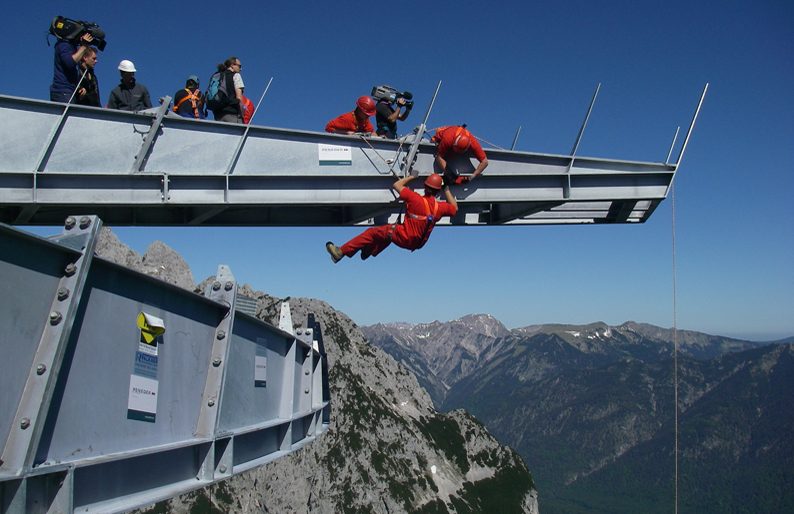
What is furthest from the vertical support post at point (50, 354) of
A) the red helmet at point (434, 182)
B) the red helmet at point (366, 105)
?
the red helmet at point (366, 105)

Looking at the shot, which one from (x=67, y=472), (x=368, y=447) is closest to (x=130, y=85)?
(x=67, y=472)

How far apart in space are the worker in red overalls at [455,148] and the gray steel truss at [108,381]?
4.63m

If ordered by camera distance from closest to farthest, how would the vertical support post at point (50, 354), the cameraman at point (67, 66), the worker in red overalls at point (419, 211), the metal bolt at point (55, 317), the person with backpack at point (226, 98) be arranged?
the vertical support post at point (50, 354)
the metal bolt at point (55, 317)
the cameraman at point (67, 66)
the worker in red overalls at point (419, 211)
the person with backpack at point (226, 98)

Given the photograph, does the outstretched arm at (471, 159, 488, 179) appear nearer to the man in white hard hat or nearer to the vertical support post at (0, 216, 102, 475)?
the man in white hard hat

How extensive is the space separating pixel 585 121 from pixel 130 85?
24.9 feet

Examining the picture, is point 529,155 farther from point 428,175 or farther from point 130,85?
point 130,85

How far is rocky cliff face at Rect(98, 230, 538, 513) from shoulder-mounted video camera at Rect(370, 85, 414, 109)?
95.6 meters

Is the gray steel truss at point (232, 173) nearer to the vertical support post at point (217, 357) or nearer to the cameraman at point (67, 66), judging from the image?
the cameraman at point (67, 66)

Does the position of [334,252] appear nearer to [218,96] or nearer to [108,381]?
[218,96]

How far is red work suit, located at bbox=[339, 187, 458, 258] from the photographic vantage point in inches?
477

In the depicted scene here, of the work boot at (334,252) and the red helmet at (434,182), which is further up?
the red helmet at (434,182)

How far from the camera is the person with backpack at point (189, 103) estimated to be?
43.1ft

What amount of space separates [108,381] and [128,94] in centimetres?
764

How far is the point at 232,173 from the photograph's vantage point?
11.7 m
